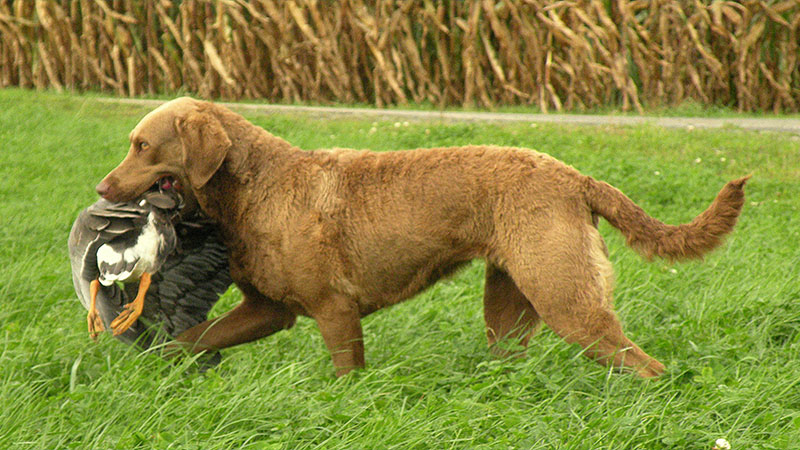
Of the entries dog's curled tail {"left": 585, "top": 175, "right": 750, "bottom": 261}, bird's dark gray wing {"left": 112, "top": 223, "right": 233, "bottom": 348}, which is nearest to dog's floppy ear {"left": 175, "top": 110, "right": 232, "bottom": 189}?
bird's dark gray wing {"left": 112, "top": 223, "right": 233, "bottom": 348}

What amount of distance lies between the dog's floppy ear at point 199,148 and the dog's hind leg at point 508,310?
1.36 meters

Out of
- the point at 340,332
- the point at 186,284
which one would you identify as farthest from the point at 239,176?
the point at 340,332

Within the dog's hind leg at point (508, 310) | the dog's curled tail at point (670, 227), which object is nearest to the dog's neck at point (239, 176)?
the dog's hind leg at point (508, 310)

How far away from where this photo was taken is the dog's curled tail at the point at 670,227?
13.1 ft

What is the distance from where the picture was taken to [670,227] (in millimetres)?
4051

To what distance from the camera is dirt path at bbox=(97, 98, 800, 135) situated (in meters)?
9.85

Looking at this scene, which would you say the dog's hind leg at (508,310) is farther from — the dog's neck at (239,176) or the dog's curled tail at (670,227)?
the dog's neck at (239,176)

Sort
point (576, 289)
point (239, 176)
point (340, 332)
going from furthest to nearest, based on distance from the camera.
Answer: point (239, 176) → point (340, 332) → point (576, 289)

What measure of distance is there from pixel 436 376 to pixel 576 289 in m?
0.75

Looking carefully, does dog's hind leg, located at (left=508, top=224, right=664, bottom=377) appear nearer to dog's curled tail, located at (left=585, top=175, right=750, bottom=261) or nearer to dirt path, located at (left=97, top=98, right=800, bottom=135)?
dog's curled tail, located at (left=585, top=175, right=750, bottom=261)

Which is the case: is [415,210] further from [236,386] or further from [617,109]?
[617,109]

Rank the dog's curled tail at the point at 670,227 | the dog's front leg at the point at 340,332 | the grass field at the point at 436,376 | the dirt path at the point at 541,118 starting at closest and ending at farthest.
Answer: the grass field at the point at 436,376
the dog's curled tail at the point at 670,227
the dog's front leg at the point at 340,332
the dirt path at the point at 541,118

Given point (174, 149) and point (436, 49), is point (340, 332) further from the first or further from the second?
point (436, 49)

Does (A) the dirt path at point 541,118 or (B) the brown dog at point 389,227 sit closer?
(B) the brown dog at point 389,227
